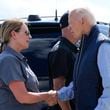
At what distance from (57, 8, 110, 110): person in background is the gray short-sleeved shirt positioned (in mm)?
517

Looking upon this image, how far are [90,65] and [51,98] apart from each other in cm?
78

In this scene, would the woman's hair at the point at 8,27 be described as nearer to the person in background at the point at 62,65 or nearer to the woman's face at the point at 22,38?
the woman's face at the point at 22,38

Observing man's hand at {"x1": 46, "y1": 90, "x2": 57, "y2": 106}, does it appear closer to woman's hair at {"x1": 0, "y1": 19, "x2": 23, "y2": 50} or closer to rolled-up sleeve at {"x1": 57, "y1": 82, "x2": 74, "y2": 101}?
rolled-up sleeve at {"x1": 57, "y1": 82, "x2": 74, "y2": 101}

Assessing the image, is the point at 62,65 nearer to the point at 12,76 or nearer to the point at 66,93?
the point at 66,93

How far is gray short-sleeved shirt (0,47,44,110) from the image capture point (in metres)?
5.16

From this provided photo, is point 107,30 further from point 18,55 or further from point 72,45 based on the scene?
point 18,55

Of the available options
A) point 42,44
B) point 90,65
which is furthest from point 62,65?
point 90,65

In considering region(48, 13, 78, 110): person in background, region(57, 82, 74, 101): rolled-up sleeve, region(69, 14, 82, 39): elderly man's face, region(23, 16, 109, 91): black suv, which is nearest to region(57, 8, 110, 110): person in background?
region(69, 14, 82, 39): elderly man's face

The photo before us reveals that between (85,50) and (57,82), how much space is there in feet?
2.77

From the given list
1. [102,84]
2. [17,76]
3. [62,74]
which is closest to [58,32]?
[62,74]

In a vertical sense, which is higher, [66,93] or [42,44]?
[42,44]

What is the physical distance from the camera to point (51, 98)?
17.6ft

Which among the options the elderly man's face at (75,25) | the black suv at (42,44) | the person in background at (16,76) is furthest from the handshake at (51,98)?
the elderly man's face at (75,25)

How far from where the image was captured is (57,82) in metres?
5.62
